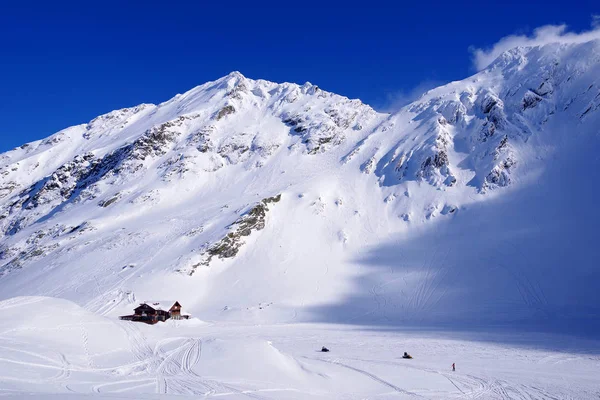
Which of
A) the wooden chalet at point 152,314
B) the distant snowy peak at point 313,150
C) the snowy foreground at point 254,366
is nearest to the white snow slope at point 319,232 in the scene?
the snowy foreground at point 254,366

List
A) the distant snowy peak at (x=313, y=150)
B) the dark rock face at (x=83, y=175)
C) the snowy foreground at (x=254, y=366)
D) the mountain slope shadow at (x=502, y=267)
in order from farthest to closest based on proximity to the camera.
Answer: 1. the dark rock face at (x=83, y=175)
2. the distant snowy peak at (x=313, y=150)
3. the mountain slope shadow at (x=502, y=267)
4. the snowy foreground at (x=254, y=366)

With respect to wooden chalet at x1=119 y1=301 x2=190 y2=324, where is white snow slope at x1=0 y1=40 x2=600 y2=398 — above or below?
above

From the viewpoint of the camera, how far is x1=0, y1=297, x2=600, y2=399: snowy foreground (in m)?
20.3

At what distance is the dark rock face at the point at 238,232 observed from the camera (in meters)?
77.6

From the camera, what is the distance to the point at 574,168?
276 ft

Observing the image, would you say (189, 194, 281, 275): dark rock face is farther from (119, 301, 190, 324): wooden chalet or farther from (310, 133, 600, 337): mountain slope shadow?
(310, 133, 600, 337): mountain slope shadow

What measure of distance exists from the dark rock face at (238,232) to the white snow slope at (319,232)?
27 cm

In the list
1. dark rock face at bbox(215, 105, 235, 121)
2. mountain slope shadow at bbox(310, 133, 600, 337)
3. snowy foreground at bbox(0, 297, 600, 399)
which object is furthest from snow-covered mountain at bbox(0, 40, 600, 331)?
snowy foreground at bbox(0, 297, 600, 399)

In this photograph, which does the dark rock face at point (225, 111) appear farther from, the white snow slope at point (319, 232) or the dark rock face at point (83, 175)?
the dark rock face at point (83, 175)

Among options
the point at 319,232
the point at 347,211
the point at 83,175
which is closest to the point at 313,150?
the point at 347,211

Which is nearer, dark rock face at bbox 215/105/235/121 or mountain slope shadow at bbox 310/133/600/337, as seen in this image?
mountain slope shadow at bbox 310/133/600/337

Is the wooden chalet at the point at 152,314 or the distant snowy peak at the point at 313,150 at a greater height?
the distant snowy peak at the point at 313,150

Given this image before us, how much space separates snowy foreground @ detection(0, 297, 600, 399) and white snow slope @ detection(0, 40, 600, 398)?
9.2 inches

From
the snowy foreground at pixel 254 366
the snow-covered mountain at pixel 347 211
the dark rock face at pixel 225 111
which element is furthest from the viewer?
the dark rock face at pixel 225 111
